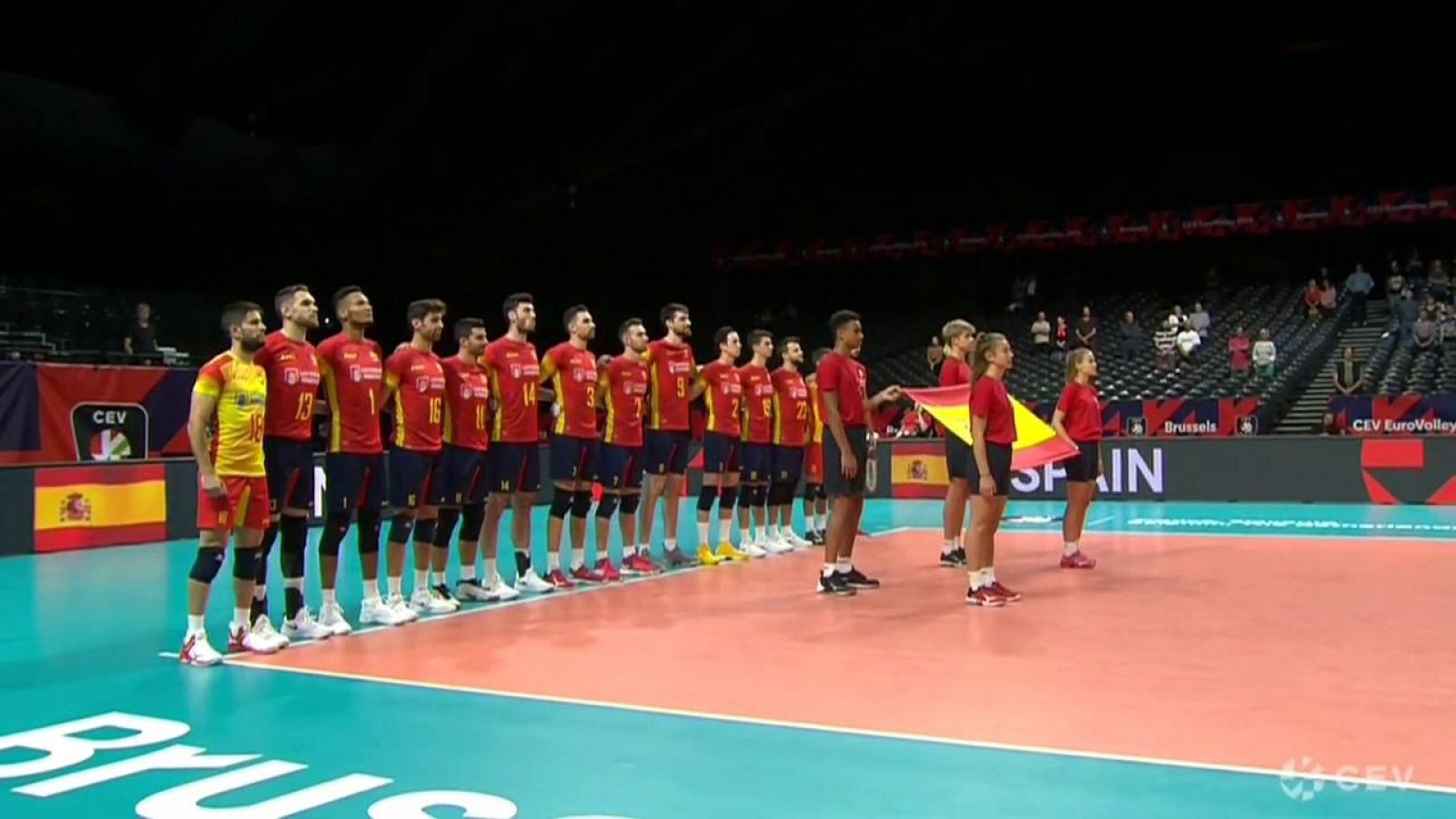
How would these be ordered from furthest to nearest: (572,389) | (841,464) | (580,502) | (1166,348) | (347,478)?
(1166,348) < (580,502) < (572,389) < (841,464) < (347,478)

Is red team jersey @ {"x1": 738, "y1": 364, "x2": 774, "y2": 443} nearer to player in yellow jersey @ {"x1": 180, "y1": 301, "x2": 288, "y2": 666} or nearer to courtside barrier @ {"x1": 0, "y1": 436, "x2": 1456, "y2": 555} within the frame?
courtside barrier @ {"x1": 0, "y1": 436, "x2": 1456, "y2": 555}

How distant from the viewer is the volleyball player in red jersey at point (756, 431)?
1125 cm

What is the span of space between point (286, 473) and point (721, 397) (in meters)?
4.66

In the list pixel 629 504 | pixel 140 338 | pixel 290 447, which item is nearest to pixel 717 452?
pixel 629 504

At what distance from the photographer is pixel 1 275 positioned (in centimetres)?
1853

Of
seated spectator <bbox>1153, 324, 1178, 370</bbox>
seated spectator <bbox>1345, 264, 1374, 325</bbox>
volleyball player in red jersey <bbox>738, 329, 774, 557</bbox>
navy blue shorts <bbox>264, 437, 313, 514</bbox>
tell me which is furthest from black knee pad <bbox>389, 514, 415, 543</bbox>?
seated spectator <bbox>1345, 264, 1374, 325</bbox>

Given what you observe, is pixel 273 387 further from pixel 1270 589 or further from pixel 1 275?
pixel 1 275

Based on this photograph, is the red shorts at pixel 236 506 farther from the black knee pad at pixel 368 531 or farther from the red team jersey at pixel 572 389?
the red team jersey at pixel 572 389

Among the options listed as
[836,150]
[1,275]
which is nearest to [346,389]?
[1,275]

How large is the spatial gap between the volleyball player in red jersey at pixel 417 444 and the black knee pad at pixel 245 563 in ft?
3.80

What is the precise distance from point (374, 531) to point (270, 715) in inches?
98.7

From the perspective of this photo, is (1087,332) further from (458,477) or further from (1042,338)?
(458,477)

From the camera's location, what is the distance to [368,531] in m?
7.47

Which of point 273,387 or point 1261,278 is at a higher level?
point 1261,278
